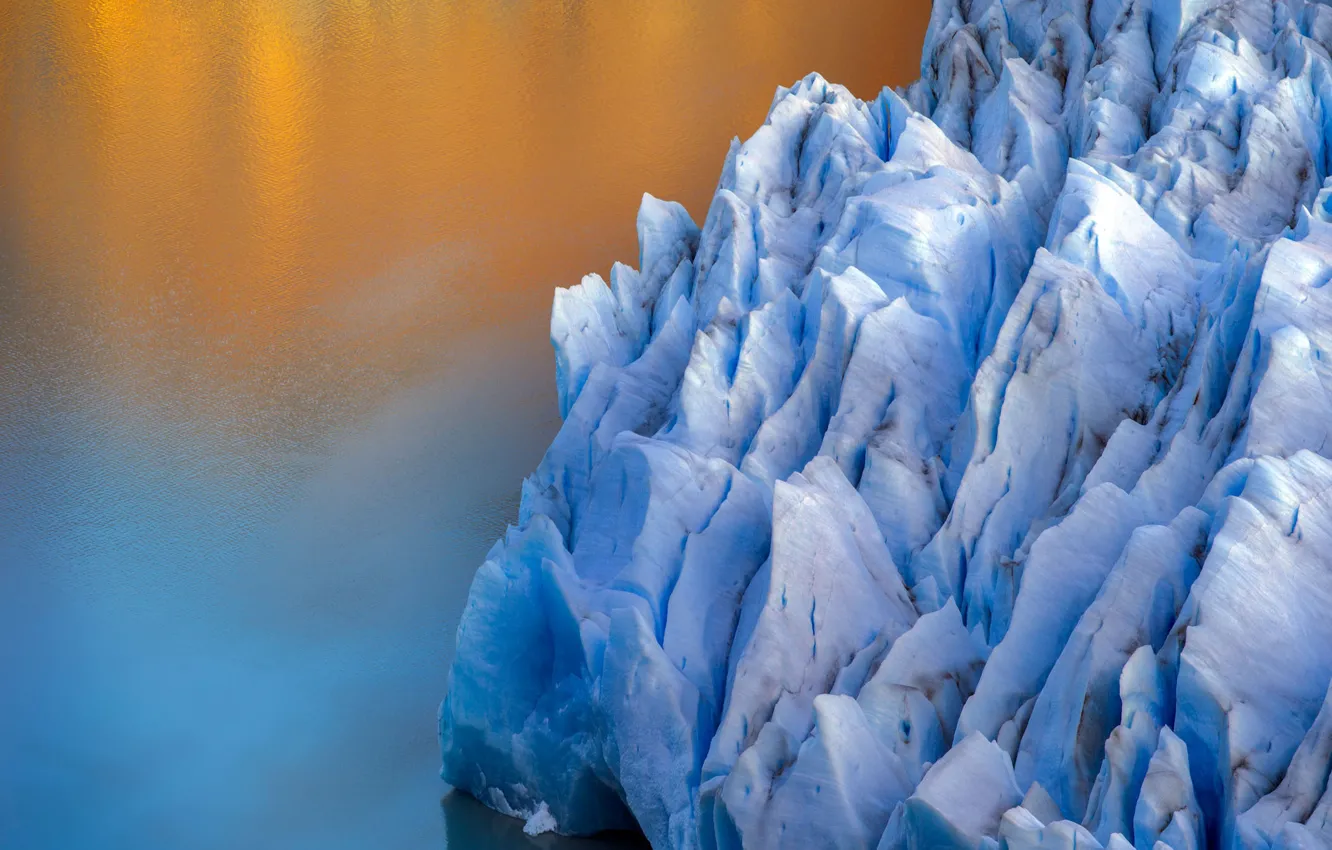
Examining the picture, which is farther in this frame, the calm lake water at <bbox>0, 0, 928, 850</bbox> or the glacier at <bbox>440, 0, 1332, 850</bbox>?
the calm lake water at <bbox>0, 0, 928, 850</bbox>

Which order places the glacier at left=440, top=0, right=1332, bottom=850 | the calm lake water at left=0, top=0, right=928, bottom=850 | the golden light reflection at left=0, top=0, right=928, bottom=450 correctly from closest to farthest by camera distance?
the glacier at left=440, top=0, right=1332, bottom=850, the calm lake water at left=0, top=0, right=928, bottom=850, the golden light reflection at left=0, top=0, right=928, bottom=450

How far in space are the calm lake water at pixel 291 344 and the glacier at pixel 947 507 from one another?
1.01 metres

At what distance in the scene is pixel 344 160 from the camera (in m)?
11.5

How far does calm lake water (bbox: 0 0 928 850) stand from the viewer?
578 cm

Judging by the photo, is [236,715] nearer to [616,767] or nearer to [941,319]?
[616,767]

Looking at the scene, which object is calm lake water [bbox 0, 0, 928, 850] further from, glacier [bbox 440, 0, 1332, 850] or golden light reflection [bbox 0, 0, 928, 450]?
glacier [bbox 440, 0, 1332, 850]

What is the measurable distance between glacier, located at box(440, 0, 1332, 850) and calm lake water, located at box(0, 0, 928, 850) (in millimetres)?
1010

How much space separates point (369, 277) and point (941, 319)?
5539 mm

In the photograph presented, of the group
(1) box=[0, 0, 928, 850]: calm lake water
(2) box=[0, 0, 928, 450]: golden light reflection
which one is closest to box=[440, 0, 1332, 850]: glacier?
(1) box=[0, 0, 928, 850]: calm lake water

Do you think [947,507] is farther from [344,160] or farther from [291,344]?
[344,160]

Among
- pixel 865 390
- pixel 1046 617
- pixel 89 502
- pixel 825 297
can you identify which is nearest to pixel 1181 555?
pixel 1046 617

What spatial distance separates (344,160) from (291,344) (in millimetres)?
2931

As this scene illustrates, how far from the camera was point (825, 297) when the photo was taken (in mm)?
5176

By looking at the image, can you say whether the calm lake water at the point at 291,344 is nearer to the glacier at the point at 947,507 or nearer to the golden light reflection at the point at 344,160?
the golden light reflection at the point at 344,160
